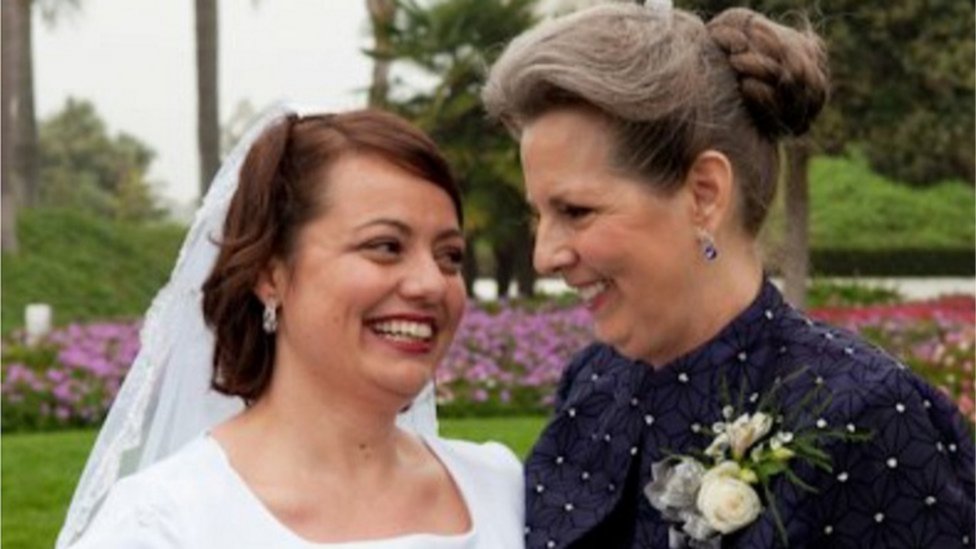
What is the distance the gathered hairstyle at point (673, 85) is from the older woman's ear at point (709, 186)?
0.05 ft

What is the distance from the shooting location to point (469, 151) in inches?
931

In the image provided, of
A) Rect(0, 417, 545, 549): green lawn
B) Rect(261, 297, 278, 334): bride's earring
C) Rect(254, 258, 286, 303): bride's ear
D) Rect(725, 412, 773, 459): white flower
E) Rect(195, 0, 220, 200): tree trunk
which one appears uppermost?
Rect(254, 258, 286, 303): bride's ear

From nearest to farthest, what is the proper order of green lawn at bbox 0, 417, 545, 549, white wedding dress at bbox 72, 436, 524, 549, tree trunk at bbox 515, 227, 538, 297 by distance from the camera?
white wedding dress at bbox 72, 436, 524, 549, green lawn at bbox 0, 417, 545, 549, tree trunk at bbox 515, 227, 538, 297

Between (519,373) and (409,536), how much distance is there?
462 inches

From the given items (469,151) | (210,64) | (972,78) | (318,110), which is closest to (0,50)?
(210,64)

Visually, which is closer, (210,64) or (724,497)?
(724,497)

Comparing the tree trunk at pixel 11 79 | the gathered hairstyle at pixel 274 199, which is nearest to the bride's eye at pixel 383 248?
the gathered hairstyle at pixel 274 199

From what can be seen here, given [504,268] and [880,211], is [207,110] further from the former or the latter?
[880,211]

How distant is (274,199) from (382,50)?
2197cm

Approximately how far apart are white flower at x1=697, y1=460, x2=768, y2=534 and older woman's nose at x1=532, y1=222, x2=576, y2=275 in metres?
0.39

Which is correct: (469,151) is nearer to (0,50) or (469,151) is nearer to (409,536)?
(0,50)

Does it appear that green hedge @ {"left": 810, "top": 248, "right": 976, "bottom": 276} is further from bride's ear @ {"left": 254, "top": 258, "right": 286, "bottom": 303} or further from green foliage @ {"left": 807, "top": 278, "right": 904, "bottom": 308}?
bride's ear @ {"left": 254, "top": 258, "right": 286, "bottom": 303}

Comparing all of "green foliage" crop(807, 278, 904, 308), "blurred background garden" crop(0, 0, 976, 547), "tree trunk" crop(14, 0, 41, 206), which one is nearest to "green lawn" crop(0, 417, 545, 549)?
"blurred background garden" crop(0, 0, 976, 547)

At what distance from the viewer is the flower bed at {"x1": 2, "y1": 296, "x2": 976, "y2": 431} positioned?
43.1ft
